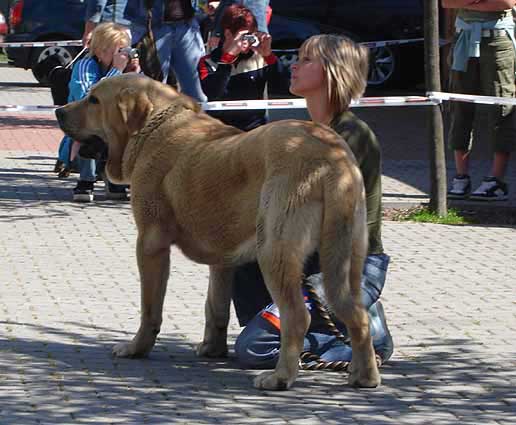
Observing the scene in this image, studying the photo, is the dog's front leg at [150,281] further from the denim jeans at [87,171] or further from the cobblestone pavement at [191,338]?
the denim jeans at [87,171]

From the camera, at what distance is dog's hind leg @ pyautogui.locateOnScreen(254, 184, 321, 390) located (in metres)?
5.48

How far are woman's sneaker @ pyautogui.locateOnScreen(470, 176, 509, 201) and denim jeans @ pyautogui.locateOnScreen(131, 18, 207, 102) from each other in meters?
2.68

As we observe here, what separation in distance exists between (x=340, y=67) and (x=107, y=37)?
→ 489 centimetres

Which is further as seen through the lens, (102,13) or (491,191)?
(102,13)

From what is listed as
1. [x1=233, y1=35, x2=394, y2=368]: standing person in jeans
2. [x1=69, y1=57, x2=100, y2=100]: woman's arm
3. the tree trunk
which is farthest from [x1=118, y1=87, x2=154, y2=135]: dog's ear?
the tree trunk

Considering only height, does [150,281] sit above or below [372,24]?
above

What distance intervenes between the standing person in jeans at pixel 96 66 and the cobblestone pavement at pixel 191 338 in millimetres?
324

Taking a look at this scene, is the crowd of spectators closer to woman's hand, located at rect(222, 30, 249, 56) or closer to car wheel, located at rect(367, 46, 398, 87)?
woman's hand, located at rect(222, 30, 249, 56)

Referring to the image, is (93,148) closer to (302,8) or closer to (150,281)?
(150,281)

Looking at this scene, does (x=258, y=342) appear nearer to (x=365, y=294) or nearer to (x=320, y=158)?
(x=365, y=294)

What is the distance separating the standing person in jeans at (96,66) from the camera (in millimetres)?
10758

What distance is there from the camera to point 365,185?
20.2ft

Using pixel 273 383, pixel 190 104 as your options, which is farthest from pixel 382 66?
pixel 273 383

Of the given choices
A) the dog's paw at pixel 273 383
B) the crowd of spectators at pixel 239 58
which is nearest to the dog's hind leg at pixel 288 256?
the dog's paw at pixel 273 383
